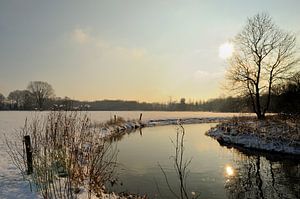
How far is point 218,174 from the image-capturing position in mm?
13070

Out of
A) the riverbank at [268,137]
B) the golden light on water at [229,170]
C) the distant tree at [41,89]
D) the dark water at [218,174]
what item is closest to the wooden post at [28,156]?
the dark water at [218,174]

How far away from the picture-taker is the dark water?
34.0ft

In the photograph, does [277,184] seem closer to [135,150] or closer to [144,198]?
[144,198]

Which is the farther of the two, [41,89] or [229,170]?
[41,89]

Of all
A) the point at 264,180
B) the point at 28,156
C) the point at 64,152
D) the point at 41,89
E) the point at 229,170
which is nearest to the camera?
the point at 64,152

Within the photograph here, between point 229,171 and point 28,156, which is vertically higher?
point 28,156

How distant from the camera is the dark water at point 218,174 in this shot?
10.4 metres

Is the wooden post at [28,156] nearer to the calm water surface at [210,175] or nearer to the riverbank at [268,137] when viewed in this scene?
the calm water surface at [210,175]

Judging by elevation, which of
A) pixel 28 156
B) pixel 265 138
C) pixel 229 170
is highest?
pixel 28 156

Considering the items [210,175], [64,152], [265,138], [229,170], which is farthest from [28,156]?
[265,138]

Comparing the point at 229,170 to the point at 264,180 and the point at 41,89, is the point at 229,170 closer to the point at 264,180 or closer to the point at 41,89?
the point at 264,180

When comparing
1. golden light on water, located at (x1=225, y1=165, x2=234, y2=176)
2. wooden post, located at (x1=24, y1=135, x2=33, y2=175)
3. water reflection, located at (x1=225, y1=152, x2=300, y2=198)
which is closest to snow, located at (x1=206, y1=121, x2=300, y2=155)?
water reflection, located at (x1=225, y1=152, x2=300, y2=198)

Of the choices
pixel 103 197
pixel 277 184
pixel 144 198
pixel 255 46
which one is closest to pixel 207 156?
pixel 277 184

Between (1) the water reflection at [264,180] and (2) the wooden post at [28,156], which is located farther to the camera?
(1) the water reflection at [264,180]
